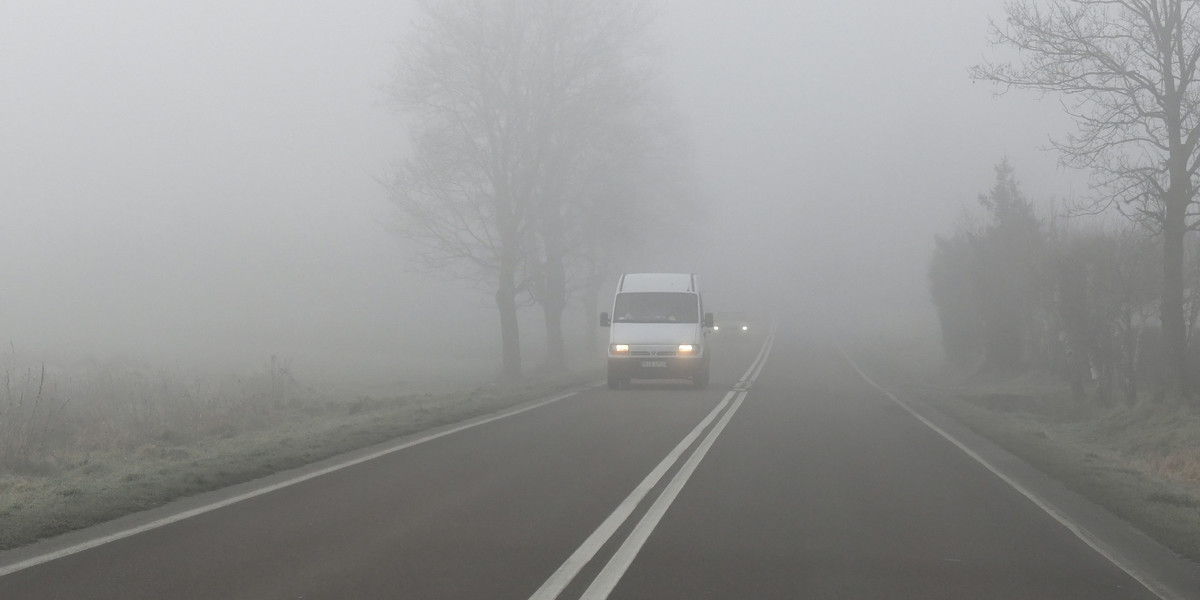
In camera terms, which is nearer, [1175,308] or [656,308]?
[1175,308]

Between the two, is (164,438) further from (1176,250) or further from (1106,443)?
(1176,250)

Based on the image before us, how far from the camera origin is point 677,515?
963 centimetres

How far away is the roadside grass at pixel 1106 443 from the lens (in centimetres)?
1047

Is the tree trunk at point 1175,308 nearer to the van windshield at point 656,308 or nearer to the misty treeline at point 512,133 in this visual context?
the van windshield at point 656,308

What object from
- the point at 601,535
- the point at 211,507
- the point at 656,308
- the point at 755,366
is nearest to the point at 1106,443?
the point at 656,308

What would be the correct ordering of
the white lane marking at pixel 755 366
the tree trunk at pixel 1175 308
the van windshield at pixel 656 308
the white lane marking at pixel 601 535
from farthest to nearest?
1. the white lane marking at pixel 755 366
2. the van windshield at pixel 656 308
3. the tree trunk at pixel 1175 308
4. the white lane marking at pixel 601 535

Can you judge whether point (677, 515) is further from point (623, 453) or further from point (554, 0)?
point (554, 0)

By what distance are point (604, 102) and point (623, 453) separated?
2138 cm

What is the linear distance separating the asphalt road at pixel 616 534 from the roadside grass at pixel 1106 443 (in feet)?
3.01

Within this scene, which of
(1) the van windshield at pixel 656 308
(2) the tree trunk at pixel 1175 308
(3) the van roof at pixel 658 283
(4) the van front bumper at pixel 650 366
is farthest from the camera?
(3) the van roof at pixel 658 283

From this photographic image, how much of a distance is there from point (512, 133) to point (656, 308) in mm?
8781

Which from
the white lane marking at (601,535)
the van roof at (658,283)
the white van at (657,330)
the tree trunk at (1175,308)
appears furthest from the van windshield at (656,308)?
the white lane marking at (601,535)

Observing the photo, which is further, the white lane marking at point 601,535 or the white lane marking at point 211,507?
the white lane marking at point 211,507

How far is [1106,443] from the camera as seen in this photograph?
1988cm
